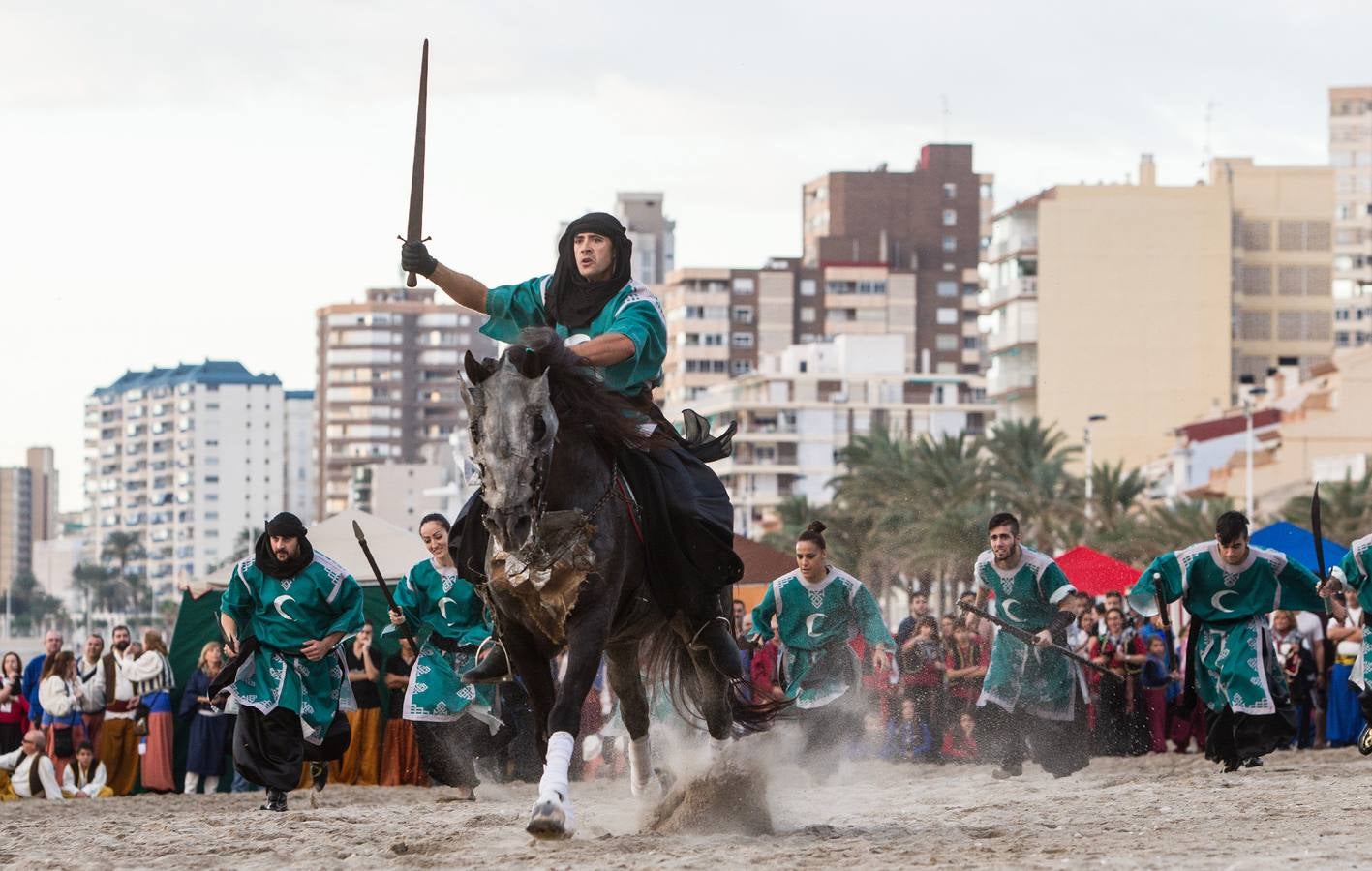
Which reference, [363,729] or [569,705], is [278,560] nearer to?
[569,705]

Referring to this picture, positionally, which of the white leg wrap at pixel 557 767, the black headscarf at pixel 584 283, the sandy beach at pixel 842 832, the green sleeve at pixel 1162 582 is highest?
the black headscarf at pixel 584 283

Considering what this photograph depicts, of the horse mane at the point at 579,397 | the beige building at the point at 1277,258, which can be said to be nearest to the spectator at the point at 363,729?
the horse mane at the point at 579,397

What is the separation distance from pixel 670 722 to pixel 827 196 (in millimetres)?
150208

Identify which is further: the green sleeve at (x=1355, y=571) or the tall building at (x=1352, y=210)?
the tall building at (x=1352, y=210)

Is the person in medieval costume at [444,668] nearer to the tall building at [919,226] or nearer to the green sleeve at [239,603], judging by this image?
the green sleeve at [239,603]

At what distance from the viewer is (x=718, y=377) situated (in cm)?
15438

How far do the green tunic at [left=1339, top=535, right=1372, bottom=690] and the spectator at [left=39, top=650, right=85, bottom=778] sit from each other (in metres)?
10.8

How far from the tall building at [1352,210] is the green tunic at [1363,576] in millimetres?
151758

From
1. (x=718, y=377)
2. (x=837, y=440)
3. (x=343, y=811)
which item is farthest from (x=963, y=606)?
(x=718, y=377)

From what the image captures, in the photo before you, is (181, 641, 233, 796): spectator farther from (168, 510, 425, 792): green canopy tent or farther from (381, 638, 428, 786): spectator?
(381, 638, 428, 786): spectator

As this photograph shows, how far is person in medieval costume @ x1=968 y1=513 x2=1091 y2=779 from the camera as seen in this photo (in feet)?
53.3

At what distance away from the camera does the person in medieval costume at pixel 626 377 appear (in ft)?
34.8

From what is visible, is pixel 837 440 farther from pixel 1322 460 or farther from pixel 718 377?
pixel 1322 460

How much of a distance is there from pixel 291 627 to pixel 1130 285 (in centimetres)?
9998
